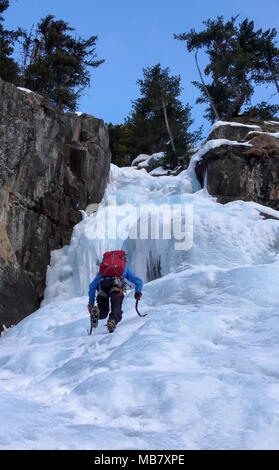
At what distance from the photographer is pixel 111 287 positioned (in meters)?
5.44

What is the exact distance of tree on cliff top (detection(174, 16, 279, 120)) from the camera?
71.3ft

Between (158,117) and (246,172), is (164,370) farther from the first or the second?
(158,117)

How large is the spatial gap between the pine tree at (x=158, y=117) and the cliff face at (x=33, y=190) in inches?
391

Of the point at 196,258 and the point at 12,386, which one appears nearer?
the point at 12,386

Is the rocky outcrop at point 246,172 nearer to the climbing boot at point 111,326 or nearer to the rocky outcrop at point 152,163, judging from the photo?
the rocky outcrop at point 152,163

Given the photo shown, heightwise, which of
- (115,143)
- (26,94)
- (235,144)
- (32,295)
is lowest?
(32,295)

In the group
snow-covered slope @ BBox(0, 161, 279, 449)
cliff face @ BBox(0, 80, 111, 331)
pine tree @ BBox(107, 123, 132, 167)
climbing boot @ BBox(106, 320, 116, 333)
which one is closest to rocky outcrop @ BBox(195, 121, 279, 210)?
cliff face @ BBox(0, 80, 111, 331)

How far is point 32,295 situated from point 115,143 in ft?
57.6

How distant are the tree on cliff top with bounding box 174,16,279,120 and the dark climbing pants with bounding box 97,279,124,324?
64.2 feet

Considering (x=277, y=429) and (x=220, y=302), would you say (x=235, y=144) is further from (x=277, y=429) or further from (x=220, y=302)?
(x=277, y=429)

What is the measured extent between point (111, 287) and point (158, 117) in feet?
72.5

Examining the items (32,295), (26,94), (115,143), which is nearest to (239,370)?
(32,295)

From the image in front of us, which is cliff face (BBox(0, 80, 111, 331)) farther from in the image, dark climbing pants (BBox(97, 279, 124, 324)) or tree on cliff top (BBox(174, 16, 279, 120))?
tree on cliff top (BBox(174, 16, 279, 120))
